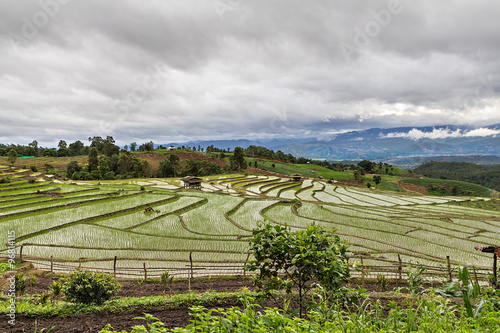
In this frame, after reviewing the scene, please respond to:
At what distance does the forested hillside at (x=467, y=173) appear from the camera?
404ft

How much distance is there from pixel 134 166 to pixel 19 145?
77.3 metres

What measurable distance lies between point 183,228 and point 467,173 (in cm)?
19312

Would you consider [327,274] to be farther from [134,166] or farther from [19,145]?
[19,145]

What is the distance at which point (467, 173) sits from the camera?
5822 inches

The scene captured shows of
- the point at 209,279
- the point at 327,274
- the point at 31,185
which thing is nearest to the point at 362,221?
the point at 209,279

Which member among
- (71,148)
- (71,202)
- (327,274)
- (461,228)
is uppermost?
(71,148)

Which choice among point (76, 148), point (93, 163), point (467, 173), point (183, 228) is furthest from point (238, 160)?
point (467, 173)

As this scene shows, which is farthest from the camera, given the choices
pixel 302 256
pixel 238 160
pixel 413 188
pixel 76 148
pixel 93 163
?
pixel 76 148

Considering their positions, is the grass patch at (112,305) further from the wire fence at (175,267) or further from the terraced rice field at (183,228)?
the wire fence at (175,267)

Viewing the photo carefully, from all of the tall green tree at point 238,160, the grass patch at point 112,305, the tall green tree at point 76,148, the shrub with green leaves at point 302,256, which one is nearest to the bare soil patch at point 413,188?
the tall green tree at point 238,160

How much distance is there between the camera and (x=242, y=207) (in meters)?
30.7

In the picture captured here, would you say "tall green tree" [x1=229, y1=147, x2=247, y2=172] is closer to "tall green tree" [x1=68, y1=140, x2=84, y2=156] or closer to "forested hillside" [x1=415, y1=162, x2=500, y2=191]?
"tall green tree" [x1=68, y1=140, x2=84, y2=156]

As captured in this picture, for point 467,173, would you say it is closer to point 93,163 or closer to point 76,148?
point 93,163

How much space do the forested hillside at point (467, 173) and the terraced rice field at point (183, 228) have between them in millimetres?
122357
